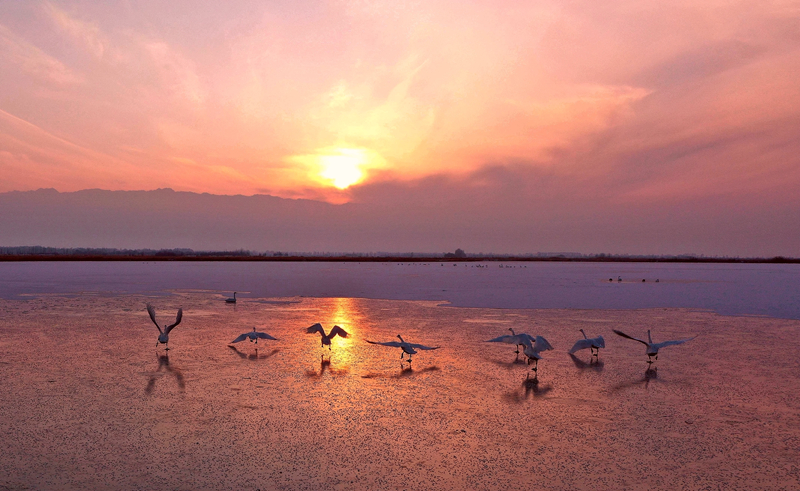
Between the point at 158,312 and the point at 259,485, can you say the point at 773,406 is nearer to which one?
the point at 259,485

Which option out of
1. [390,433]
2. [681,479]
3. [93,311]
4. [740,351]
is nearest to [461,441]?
[390,433]

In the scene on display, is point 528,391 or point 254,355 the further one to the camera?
point 254,355

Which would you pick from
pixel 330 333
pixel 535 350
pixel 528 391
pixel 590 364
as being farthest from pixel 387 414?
pixel 590 364

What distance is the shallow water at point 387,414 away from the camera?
19.8ft

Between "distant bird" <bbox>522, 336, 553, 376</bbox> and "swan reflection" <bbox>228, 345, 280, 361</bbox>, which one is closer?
"distant bird" <bbox>522, 336, 553, 376</bbox>

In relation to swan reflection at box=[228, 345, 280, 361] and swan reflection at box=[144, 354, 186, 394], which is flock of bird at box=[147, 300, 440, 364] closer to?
swan reflection at box=[228, 345, 280, 361]

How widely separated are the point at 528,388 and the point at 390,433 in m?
3.67

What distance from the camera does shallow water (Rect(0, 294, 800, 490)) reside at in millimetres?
6039

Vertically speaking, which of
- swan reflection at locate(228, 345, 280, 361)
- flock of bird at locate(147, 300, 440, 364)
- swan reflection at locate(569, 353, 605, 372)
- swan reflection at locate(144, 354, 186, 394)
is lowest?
swan reflection at locate(144, 354, 186, 394)

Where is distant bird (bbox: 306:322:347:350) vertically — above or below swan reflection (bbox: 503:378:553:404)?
above

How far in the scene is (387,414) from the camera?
8164 millimetres

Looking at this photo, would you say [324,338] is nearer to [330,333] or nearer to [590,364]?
[330,333]

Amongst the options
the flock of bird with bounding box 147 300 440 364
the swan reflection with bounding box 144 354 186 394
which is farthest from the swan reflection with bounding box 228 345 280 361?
the swan reflection with bounding box 144 354 186 394

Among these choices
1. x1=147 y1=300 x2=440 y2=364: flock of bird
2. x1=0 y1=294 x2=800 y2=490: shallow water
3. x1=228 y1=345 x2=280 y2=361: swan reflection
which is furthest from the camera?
x1=228 y1=345 x2=280 y2=361: swan reflection
